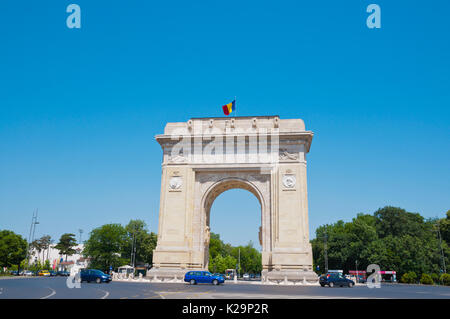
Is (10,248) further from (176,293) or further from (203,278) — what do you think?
(176,293)

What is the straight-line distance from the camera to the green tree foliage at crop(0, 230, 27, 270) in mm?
67875

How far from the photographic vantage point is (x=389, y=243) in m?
66.3

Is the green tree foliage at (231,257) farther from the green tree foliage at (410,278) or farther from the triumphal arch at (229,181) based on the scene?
the triumphal arch at (229,181)

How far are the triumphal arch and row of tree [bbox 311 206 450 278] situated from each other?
113 ft

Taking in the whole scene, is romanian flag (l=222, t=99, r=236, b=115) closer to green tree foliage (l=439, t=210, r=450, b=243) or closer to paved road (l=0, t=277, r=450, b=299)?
paved road (l=0, t=277, r=450, b=299)

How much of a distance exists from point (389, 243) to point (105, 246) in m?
58.4

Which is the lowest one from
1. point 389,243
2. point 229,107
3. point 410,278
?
point 410,278

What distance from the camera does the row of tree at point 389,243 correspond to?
60281mm

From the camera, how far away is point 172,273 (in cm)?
3594

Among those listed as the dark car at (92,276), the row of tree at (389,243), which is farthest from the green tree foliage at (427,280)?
the dark car at (92,276)

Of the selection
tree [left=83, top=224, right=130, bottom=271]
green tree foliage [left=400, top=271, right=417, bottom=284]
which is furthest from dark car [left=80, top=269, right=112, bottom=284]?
tree [left=83, top=224, right=130, bottom=271]

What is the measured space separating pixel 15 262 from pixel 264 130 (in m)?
61.2

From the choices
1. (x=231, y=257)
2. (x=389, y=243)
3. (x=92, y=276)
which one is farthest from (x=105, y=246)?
(x=389, y=243)

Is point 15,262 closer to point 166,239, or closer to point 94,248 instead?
point 94,248
